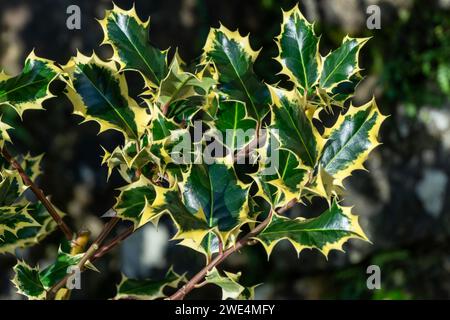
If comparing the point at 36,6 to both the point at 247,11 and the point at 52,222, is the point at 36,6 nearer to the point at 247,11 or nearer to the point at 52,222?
the point at 247,11

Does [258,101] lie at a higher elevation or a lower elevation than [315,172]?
higher

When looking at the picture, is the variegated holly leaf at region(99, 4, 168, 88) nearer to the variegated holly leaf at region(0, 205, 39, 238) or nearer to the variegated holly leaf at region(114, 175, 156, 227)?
the variegated holly leaf at region(114, 175, 156, 227)

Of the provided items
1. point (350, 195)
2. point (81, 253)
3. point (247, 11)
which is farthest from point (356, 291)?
point (81, 253)

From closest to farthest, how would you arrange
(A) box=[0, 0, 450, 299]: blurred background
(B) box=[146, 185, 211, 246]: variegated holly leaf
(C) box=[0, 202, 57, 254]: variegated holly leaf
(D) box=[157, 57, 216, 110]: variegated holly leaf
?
(B) box=[146, 185, 211, 246]: variegated holly leaf
(D) box=[157, 57, 216, 110]: variegated holly leaf
(C) box=[0, 202, 57, 254]: variegated holly leaf
(A) box=[0, 0, 450, 299]: blurred background

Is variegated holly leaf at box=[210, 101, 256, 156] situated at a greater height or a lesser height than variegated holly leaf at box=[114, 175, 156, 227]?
greater

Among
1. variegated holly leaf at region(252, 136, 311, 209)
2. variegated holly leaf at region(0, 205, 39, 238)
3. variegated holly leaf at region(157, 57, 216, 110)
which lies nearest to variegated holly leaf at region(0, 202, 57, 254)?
variegated holly leaf at region(0, 205, 39, 238)

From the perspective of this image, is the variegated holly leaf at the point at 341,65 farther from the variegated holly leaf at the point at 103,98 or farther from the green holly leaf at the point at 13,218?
the green holly leaf at the point at 13,218

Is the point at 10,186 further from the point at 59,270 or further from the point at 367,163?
the point at 367,163
